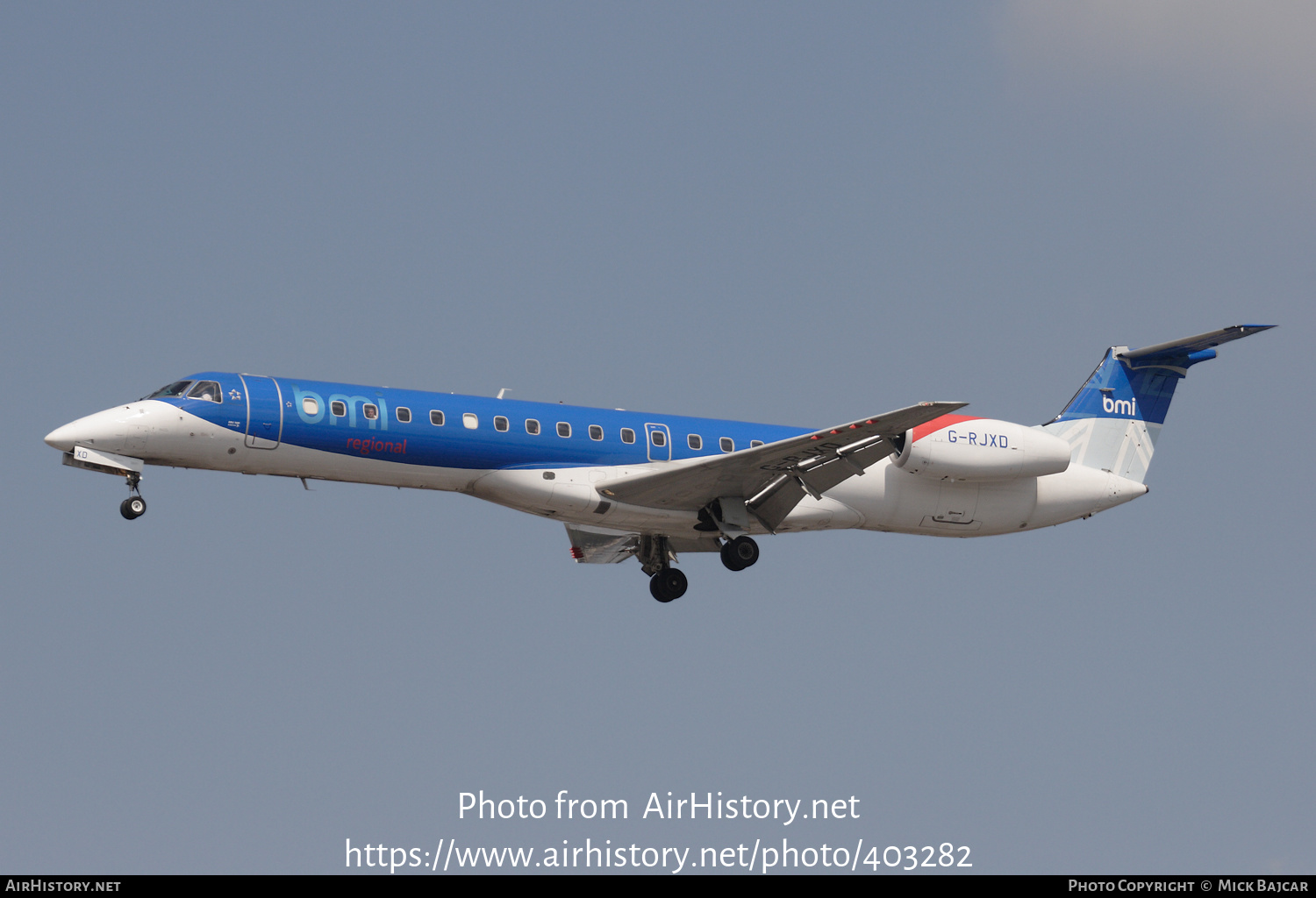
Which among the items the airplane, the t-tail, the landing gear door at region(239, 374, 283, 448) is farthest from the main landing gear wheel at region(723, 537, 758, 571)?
the landing gear door at region(239, 374, 283, 448)

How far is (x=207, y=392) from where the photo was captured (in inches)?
917

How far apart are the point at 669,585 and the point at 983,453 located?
6.11 m

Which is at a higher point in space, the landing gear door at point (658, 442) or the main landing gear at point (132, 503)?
the landing gear door at point (658, 442)

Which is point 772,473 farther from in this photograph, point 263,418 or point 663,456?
point 263,418

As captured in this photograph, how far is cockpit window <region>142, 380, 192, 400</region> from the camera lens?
23312 millimetres

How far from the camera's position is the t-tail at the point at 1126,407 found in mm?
29641

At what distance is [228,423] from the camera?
23141 mm

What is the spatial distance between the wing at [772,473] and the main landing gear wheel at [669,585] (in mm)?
2425

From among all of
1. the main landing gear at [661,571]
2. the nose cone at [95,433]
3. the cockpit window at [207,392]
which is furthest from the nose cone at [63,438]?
the main landing gear at [661,571]

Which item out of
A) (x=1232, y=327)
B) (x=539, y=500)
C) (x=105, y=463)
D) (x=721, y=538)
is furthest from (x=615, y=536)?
(x=1232, y=327)

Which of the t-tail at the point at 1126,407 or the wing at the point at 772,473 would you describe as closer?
the wing at the point at 772,473

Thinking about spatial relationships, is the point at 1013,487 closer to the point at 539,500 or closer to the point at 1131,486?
the point at 1131,486

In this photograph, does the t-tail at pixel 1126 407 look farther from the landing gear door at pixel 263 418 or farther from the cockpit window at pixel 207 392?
the cockpit window at pixel 207 392

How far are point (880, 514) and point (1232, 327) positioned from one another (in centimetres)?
705
